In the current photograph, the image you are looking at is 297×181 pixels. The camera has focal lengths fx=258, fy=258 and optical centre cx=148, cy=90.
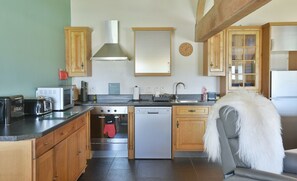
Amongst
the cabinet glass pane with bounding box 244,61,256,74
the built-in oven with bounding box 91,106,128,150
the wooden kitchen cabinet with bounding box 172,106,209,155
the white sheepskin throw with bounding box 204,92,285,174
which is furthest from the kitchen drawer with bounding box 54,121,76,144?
the cabinet glass pane with bounding box 244,61,256,74

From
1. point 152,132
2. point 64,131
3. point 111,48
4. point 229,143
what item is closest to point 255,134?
point 229,143

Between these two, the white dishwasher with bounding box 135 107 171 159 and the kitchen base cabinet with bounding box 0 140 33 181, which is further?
the white dishwasher with bounding box 135 107 171 159

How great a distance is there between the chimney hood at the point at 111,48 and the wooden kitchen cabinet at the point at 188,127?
1.35 metres

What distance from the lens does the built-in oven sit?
4.25m

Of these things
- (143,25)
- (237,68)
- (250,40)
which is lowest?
(237,68)

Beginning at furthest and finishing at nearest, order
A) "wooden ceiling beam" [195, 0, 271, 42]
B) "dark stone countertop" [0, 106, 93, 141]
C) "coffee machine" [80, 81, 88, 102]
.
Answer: "coffee machine" [80, 81, 88, 102], "wooden ceiling beam" [195, 0, 271, 42], "dark stone countertop" [0, 106, 93, 141]

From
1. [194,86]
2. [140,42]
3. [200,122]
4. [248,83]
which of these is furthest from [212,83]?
[140,42]

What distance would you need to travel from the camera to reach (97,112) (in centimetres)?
427

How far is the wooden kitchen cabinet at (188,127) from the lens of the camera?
14.0ft

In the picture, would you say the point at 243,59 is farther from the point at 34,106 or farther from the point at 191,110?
the point at 34,106

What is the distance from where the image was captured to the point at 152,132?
→ 4219mm

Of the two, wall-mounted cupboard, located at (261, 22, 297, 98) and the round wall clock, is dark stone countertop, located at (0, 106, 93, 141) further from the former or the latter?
wall-mounted cupboard, located at (261, 22, 297, 98)

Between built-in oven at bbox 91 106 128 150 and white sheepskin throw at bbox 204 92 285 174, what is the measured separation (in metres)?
2.31

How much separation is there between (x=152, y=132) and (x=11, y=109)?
2.26 meters
